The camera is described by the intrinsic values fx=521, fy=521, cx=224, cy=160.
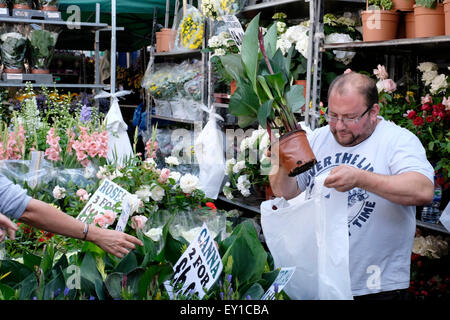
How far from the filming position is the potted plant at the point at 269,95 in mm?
1714

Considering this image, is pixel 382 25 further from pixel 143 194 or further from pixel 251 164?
pixel 143 194

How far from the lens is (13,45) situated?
15.7 ft

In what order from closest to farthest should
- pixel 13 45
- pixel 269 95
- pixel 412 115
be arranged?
pixel 269 95, pixel 412 115, pixel 13 45

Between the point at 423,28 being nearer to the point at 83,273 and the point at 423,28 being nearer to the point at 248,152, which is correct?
the point at 248,152

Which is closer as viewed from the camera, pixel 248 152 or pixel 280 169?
pixel 280 169

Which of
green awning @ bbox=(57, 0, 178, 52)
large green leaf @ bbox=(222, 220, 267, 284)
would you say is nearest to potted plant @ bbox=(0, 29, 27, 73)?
green awning @ bbox=(57, 0, 178, 52)

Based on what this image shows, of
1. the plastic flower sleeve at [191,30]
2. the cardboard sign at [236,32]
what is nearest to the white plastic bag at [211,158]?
the plastic flower sleeve at [191,30]

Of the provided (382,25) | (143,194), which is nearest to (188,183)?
(143,194)

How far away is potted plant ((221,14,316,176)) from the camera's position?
1714 millimetres

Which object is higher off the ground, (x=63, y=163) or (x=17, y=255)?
(x=63, y=163)

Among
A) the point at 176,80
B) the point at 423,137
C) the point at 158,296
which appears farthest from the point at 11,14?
the point at 158,296

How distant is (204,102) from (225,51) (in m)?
0.63

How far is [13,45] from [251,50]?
3.72 m

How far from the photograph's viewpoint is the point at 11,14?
16.2ft
